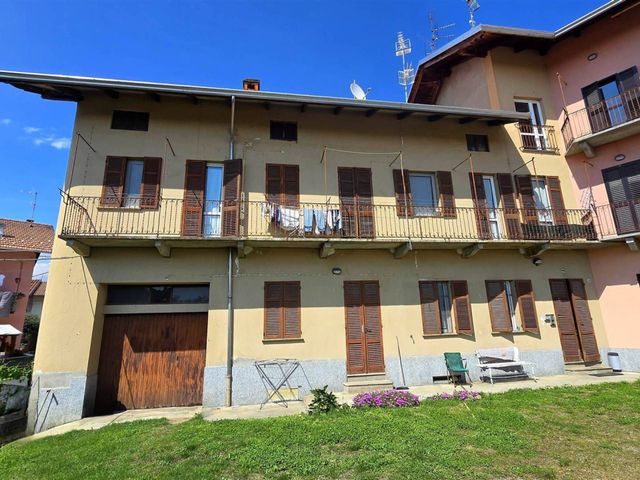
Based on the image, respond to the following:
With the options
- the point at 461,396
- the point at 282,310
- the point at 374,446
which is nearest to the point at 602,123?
the point at 461,396

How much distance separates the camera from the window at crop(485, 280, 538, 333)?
1086 cm

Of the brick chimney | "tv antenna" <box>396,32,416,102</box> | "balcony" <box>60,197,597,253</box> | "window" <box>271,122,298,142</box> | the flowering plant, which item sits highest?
"tv antenna" <box>396,32,416,102</box>

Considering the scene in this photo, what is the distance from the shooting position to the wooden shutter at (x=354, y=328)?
979 cm

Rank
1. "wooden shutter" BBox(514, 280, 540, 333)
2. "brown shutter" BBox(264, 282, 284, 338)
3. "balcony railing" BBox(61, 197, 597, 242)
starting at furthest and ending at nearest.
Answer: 1. "wooden shutter" BBox(514, 280, 540, 333)
2. "brown shutter" BBox(264, 282, 284, 338)
3. "balcony railing" BBox(61, 197, 597, 242)

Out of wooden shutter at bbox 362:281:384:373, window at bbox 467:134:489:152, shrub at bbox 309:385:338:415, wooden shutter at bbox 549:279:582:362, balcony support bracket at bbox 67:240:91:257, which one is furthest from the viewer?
window at bbox 467:134:489:152

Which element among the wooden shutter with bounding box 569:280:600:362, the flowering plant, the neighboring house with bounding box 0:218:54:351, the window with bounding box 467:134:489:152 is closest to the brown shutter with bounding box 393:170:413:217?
the window with bounding box 467:134:489:152

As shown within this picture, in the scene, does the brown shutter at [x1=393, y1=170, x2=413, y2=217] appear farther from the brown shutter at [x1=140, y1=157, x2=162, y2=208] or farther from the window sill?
the brown shutter at [x1=140, y1=157, x2=162, y2=208]

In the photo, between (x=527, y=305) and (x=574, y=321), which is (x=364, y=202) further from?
(x=574, y=321)

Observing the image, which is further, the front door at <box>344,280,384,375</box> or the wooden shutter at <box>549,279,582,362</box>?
the wooden shutter at <box>549,279,582,362</box>

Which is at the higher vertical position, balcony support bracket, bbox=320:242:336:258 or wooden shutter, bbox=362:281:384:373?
balcony support bracket, bbox=320:242:336:258

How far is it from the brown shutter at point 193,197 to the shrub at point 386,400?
6.14 metres

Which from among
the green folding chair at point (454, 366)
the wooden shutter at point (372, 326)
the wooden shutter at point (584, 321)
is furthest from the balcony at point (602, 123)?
the wooden shutter at point (372, 326)

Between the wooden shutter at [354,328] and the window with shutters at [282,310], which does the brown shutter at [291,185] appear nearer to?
the window with shutters at [282,310]

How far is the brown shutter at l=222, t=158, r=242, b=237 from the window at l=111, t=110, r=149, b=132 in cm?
280
